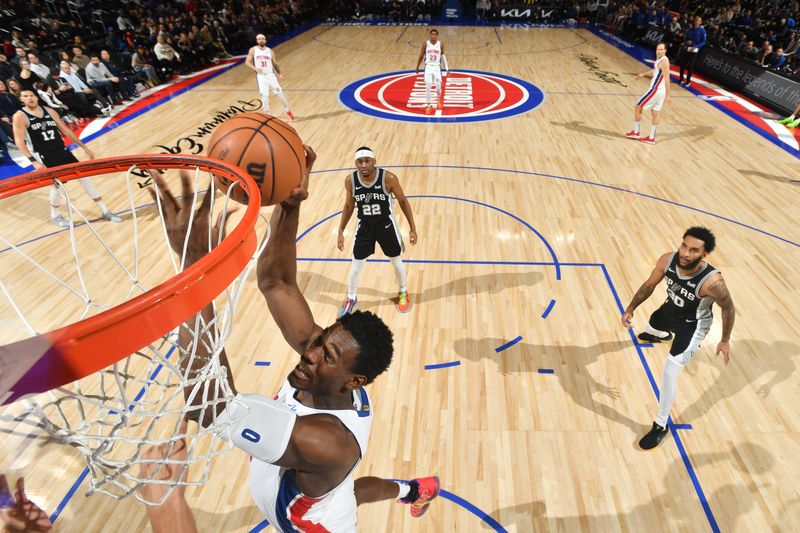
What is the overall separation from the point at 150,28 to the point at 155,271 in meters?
11.7

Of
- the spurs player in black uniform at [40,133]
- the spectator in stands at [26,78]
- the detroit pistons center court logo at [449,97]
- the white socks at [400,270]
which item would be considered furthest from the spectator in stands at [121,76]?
the white socks at [400,270]

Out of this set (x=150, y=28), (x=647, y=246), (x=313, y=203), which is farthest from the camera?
(x=150, y=28)

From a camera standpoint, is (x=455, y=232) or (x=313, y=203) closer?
(x=455, y=232)

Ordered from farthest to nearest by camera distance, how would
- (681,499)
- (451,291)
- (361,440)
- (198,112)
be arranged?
(198,112) < (451,291) < (681,499) < (361,440)

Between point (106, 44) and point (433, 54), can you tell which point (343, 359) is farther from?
point (106, 44)

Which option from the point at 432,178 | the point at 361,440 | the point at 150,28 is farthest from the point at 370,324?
the point at 150,28

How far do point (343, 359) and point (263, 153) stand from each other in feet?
4.35

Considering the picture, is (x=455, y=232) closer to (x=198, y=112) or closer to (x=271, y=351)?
(x=271, y=351)

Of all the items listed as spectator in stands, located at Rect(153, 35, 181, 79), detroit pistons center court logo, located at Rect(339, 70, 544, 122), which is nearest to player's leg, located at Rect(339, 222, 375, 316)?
detroit pistons center court logo, located at Rect(339, 70, 544, 122)

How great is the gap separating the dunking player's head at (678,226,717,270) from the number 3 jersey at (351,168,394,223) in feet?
7.71

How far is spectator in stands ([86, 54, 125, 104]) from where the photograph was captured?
1012cm

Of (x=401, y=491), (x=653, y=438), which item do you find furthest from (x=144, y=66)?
(x=653, y=438)

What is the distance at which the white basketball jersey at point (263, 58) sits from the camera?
895cm

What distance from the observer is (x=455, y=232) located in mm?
5922
